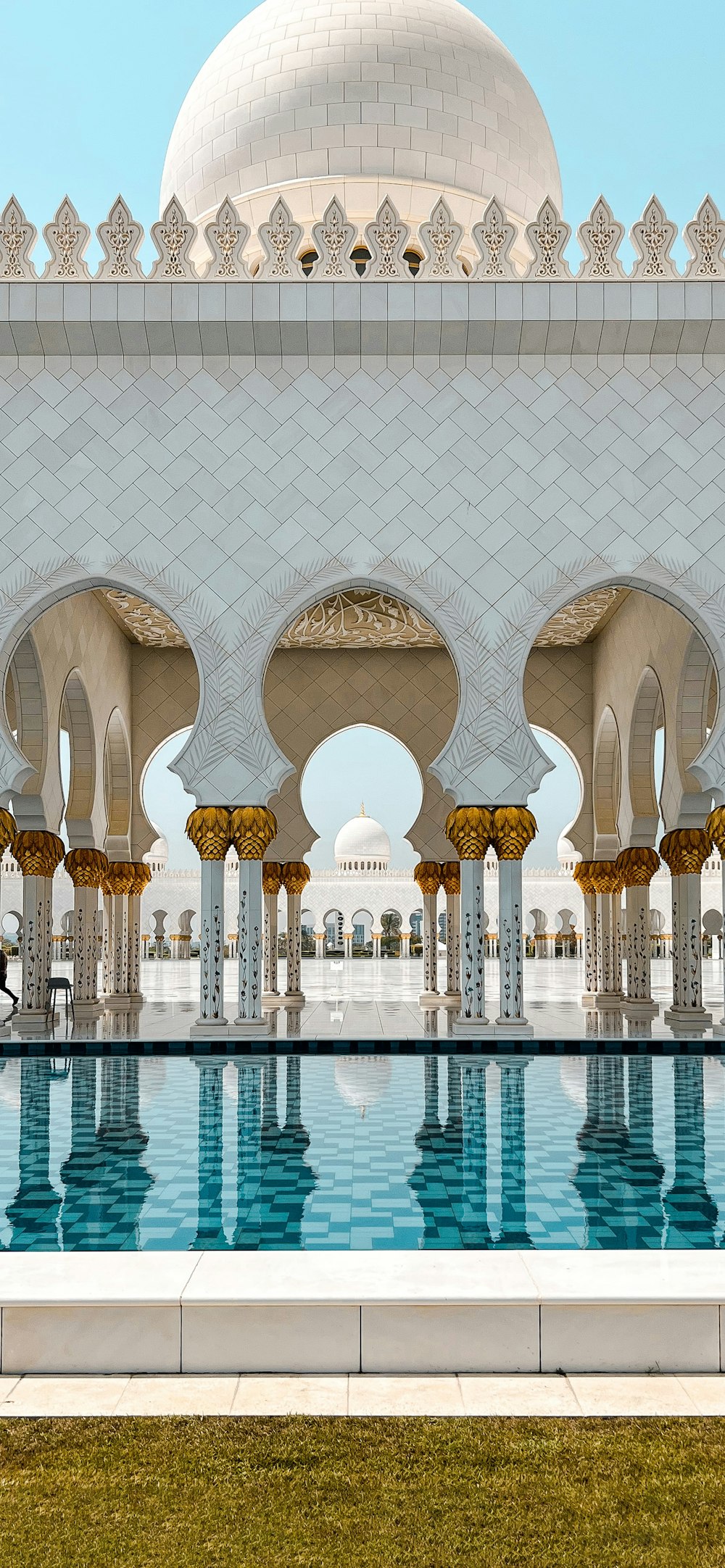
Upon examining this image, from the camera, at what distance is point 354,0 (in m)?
10.3

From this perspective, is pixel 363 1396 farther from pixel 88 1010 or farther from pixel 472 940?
pixel 88 1010

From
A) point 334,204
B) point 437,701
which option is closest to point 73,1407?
point 334,204

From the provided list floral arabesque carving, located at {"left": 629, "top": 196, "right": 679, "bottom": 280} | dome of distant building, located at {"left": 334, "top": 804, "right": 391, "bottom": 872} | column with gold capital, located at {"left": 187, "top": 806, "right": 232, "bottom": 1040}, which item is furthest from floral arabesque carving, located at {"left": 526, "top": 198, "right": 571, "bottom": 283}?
dome of distant building, located at {"left": 334, "top": 804, "right": 391, "bottom": 872}

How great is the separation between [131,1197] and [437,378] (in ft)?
18.6

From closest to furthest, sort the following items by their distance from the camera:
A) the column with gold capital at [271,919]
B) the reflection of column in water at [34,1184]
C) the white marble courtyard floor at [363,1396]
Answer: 1. the white marble courtyard floor at [363,1396]
2. the reflection of column in water at [34,1184]
3. the column with gold capital at [271,919]

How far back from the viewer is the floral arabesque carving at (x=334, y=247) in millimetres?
7613

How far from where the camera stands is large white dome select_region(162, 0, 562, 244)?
9.73 m

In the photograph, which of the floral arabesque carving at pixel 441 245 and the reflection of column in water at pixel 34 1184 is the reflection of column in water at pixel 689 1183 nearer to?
the reflection of column in water at pixel 34 1184

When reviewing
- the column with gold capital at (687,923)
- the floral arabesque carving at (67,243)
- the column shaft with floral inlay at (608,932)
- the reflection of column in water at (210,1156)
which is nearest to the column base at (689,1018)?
the column with gold capital at (687,923)

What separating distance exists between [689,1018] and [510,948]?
176 centimetres

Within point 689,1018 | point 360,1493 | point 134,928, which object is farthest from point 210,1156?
point 134,928

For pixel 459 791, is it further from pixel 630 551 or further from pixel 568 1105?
pixel 568 1105

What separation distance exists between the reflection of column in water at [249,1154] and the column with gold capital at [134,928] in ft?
14.8

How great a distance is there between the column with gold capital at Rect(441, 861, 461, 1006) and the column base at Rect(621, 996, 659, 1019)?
1609mm
